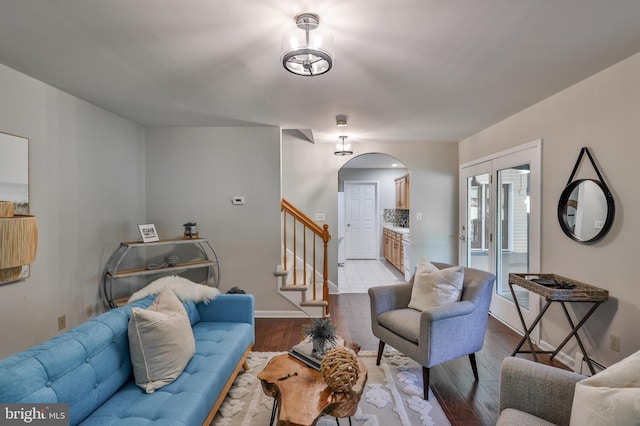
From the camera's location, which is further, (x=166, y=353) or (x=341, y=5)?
(x=166, y=353)

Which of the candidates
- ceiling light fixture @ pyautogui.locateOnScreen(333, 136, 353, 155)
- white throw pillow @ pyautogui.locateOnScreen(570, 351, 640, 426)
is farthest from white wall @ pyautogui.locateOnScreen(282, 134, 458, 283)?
white throw pillow @ pyautogui.locateOnScreen(570, 351, 640, 426)

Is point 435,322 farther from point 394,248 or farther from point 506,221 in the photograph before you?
point 394,248

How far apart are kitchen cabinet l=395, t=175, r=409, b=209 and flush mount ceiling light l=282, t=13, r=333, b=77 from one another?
506cm

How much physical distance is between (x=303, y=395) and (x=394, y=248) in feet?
19.0

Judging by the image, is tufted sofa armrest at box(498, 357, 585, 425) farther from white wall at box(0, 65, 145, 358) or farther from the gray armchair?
white wall at box(0, 65, 145, 358)

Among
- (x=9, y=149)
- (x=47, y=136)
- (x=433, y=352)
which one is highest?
(x=47, y=136)

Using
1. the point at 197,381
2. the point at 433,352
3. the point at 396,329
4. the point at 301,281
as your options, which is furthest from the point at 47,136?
the point at 433,352

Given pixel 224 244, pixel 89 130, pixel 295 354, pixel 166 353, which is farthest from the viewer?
pixel 224 244

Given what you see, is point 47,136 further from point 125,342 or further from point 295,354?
point 295,354

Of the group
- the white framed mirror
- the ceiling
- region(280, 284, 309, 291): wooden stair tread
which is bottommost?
region(280, 284, 309, 291): wooden stair tread

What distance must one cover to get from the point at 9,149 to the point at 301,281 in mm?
3097

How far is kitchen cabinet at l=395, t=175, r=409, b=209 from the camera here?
669cm

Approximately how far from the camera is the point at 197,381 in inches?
65.7

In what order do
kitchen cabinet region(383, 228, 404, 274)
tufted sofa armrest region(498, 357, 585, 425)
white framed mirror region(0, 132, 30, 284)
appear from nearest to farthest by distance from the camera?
tufted sofa armrest region(498, 357, 585, 425) < white framed mirror region(0, 132, 30, 284) < kitchen cabinet region(383, 228, 404, 274)
